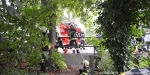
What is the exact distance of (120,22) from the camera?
378 cm

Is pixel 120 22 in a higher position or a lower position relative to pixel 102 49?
higher

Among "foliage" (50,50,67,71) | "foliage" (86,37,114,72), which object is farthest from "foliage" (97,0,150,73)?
"foliage" (50,50,67,71)

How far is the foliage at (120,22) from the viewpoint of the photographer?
3.68m

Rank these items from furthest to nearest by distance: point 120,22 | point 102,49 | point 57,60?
point 57,60, point 102,49, point 120,22

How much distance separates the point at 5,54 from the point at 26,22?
2.86 feet

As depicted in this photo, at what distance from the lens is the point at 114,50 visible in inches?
153

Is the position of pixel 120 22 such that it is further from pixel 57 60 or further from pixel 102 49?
pixel 57 60

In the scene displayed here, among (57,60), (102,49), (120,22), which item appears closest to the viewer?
(120,22)

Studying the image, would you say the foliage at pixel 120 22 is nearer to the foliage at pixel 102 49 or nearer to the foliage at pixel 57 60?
the foliage at pixel 102 49

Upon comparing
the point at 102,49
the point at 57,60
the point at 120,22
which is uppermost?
the point at 120,22

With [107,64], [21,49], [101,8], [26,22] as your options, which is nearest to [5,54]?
[21,49]

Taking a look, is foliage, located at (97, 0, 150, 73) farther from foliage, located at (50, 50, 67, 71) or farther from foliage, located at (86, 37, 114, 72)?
foliage, located at (50, 50, 67, 71)

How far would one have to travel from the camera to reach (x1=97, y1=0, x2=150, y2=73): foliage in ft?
12.1

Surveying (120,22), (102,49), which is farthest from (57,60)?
(120,22)
